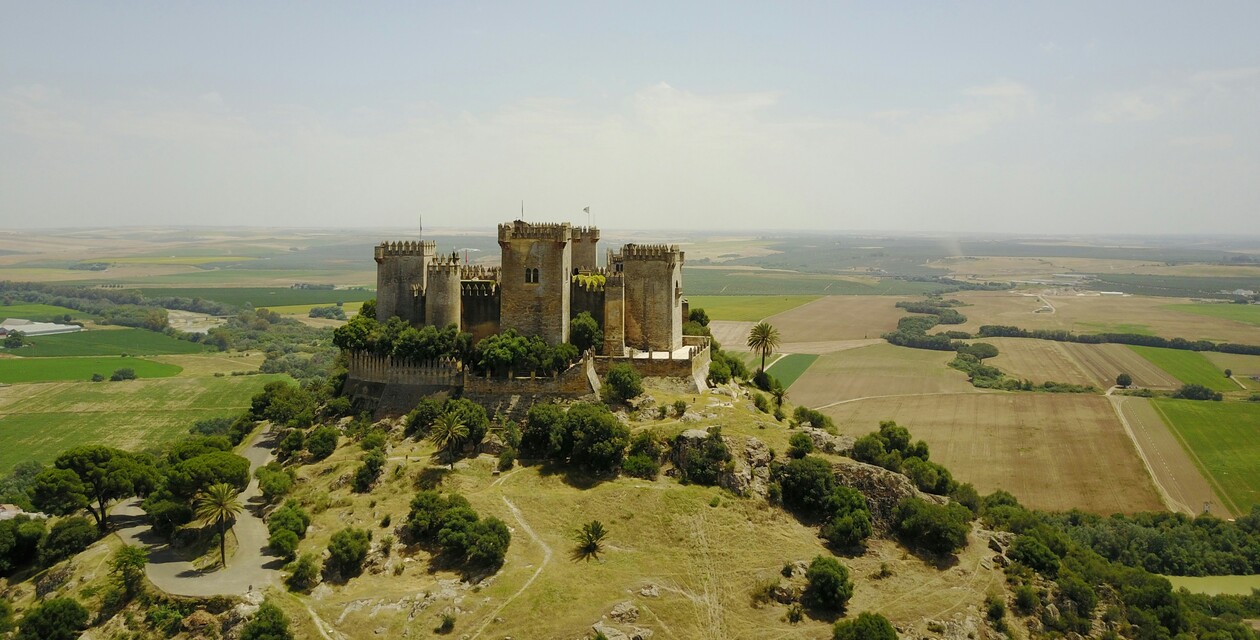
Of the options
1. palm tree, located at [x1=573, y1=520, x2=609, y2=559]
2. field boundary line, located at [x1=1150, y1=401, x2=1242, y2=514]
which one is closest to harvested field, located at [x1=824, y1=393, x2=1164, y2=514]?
field boundary line, located at [x1=1150, y1=401, x2=1242, y2=514]

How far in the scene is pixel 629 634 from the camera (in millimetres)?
43906

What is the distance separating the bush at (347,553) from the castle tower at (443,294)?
19.9 m

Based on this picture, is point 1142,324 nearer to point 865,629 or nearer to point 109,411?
point 865,629

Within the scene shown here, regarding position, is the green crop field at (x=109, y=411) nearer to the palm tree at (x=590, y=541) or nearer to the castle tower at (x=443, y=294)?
the castle tower at (x=443, y=294)

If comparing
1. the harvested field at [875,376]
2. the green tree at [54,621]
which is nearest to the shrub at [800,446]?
the green tree at [54,621]

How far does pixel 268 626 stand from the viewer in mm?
42062

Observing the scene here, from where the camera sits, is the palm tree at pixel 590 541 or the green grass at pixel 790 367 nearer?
the palm tree at pixel 590 541

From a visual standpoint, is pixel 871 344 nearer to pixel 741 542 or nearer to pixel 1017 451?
pixel 1017 451

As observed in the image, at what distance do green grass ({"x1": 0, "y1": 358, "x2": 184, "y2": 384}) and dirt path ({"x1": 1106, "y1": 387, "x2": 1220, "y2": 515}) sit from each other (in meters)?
132

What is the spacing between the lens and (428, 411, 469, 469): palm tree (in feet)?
182

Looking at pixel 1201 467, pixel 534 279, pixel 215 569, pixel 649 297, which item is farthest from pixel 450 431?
pixel 1201 467

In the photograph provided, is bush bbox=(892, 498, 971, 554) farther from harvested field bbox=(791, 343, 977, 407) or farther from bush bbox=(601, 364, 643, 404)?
harvested field bbox=(791, 343, 977, 407)

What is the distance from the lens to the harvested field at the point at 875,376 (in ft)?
384

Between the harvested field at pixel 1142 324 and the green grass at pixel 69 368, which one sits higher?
the harvested field at pixel 1142 324
